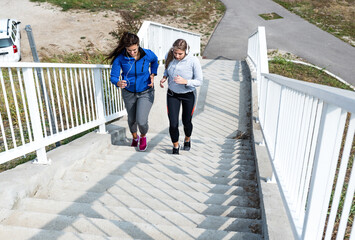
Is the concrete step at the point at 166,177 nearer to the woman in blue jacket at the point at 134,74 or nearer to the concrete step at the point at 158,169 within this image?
the concrete step at the point at 158,169

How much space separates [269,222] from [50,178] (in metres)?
2.24

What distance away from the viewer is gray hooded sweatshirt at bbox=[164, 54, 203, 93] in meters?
3.95

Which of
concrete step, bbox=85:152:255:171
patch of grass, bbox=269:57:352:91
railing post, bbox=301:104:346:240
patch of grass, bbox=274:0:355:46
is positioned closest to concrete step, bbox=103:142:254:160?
concrete step, bbox=85:152:255:171

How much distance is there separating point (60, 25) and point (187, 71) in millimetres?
18697

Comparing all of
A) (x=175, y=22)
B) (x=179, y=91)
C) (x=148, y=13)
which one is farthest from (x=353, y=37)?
(x=179, y=91)

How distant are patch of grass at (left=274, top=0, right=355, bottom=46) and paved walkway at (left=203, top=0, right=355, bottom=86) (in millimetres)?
732

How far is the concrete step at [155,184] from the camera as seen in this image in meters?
3.17

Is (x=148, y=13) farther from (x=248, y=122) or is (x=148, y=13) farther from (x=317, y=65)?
(x=248, y=122)

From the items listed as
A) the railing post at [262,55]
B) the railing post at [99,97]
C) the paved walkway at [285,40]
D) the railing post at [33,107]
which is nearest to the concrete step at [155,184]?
the railing post at [33,107]

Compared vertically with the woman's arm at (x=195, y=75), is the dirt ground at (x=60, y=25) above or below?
below

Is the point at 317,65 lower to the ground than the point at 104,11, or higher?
lower

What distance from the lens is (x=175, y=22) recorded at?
21.5 m

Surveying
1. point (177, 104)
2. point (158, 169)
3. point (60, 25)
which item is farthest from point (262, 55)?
point (60, 25)

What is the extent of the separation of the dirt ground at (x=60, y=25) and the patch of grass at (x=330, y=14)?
10.3m
